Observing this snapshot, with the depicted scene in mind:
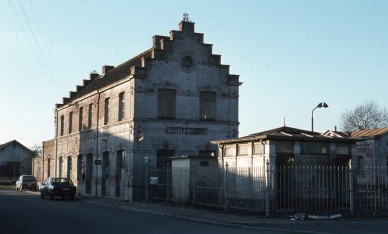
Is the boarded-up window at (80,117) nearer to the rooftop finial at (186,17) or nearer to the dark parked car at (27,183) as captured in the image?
the rooftop finial at (186,17)

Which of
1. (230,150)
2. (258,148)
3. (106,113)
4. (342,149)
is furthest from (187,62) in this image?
(342,149)

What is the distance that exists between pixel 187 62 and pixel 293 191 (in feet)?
49.0

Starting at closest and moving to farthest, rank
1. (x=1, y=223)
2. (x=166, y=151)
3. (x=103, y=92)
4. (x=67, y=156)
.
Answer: (x=1, y=223) → (x=166, y=151) → (x=103, y=92) → (x=67, y=156)

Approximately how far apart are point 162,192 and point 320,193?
1132 centimetres

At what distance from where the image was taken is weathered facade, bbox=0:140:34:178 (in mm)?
83438

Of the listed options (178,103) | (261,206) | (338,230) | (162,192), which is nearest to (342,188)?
(261,206)

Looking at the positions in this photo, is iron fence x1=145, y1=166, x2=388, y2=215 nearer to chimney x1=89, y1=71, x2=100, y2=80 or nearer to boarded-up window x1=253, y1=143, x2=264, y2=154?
boarded-up window x1=253, y1=143, x2=264, y2=154

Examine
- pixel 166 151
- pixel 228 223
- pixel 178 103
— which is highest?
pixel 178 103

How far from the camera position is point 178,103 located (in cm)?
3291

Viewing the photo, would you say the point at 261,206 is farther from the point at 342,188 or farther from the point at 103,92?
the point at 103,92

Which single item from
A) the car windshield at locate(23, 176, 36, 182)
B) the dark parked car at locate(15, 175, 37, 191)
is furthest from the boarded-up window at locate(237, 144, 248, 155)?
the car windshield at locate(23, 176, 36, 182)

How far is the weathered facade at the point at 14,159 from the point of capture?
83.4m

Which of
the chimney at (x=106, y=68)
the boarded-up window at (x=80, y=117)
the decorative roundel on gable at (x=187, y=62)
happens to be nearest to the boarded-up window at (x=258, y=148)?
the decorative roundel on gable at (x=187, y=62)

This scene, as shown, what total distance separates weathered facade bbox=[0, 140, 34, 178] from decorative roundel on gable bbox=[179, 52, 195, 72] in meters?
56.1
